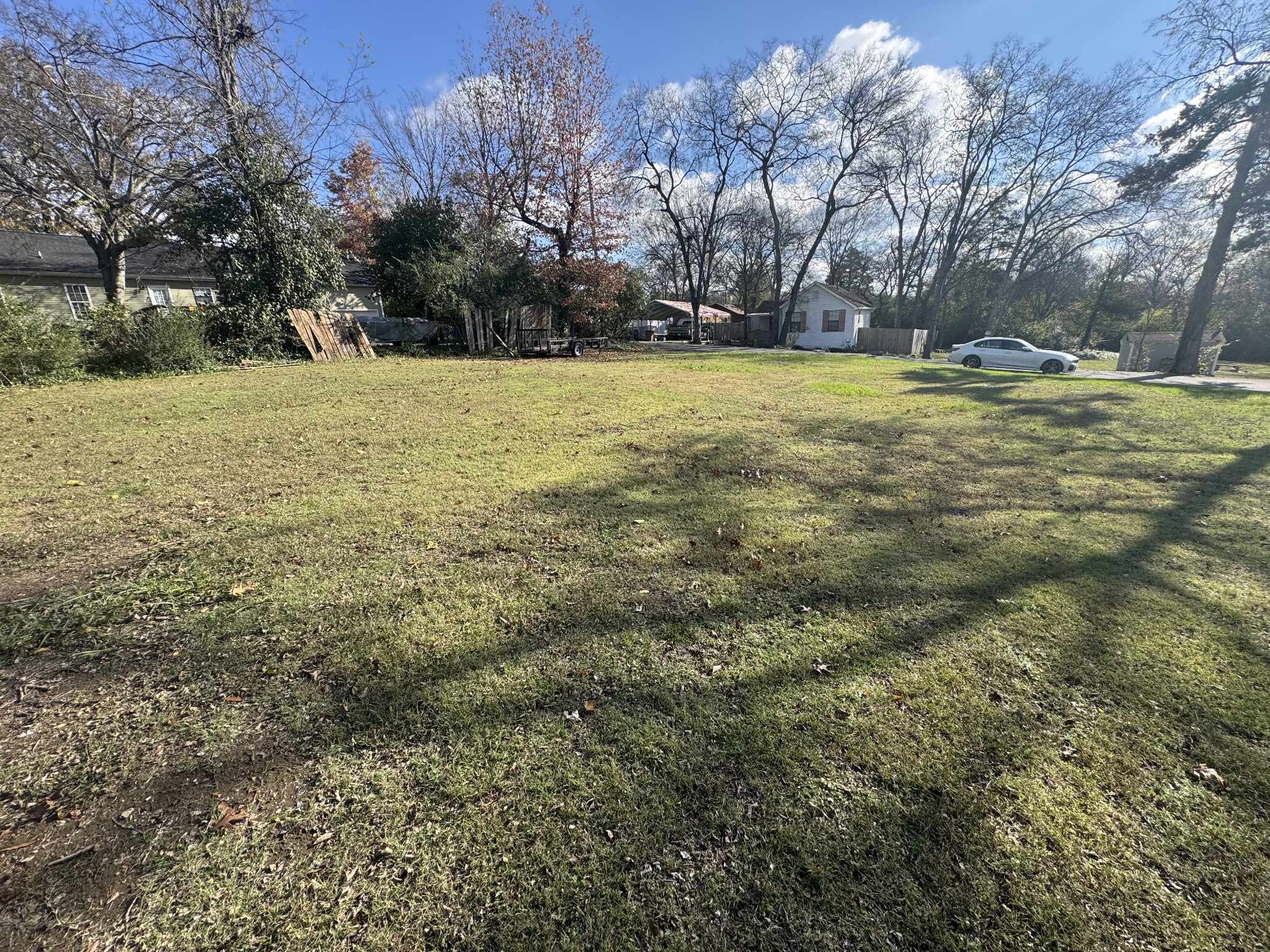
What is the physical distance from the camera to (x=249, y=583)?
3139 mm

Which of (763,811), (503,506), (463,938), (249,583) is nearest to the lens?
(463,938)

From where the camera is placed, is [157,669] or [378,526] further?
[378,526]

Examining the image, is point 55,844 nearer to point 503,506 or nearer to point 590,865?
point 590,865

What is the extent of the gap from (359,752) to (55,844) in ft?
2.89

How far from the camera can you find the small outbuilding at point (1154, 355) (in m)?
21.6

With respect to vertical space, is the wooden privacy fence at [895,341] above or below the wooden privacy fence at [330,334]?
above

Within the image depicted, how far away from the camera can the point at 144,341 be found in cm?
1091

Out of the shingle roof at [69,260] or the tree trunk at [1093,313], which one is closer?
the shingle roof at [69,260]

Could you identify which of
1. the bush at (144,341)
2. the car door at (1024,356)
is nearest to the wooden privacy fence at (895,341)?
the car door at (1024,356)

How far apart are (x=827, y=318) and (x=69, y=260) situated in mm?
42478

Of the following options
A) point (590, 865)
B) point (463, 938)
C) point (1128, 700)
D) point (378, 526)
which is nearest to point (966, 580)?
point (1128, 700)

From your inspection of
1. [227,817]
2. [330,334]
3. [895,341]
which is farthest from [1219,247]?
[330,334]

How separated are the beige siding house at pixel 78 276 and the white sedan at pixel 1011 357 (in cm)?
2668

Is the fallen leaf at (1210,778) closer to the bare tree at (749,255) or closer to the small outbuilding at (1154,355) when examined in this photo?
the small outbuilding at (1154,355)
